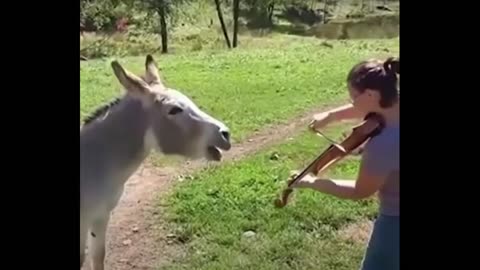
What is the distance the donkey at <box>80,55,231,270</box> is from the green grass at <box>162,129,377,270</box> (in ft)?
0.61

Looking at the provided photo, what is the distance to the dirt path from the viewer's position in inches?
58.4

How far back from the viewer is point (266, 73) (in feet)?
5.13

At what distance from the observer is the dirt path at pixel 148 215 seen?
1.48 metres

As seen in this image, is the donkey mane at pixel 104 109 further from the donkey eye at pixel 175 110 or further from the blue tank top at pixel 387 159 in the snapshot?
the blue tank top at pixel 387 159

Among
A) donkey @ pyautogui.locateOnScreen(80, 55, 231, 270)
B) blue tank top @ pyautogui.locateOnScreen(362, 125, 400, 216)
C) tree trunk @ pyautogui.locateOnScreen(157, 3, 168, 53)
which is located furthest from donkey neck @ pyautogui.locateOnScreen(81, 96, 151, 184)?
blue tank top @ pyautogui.locateOnScreen(362, 125, 400, 216)

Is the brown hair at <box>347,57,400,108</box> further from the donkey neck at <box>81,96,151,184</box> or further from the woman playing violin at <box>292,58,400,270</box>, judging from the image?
the donkey neck at <box>81,96,151,184</box>

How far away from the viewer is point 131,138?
1.42 metres

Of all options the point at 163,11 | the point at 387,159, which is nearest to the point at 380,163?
the point at 387,159

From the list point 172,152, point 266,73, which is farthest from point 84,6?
point 266,73

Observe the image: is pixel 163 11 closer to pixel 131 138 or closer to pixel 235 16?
pixel 235 16

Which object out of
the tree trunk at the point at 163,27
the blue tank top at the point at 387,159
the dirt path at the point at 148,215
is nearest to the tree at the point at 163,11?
the tree trunk at the point at 163,27

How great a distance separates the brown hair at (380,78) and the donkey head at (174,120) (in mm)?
265
